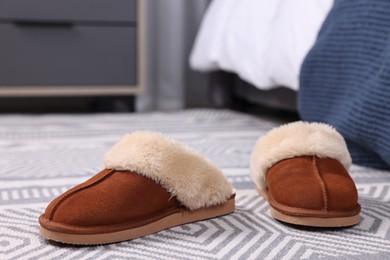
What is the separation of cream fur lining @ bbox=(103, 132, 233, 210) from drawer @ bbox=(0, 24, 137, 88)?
119 centimetres

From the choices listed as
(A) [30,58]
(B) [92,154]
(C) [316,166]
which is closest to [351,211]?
(C) [316,166]

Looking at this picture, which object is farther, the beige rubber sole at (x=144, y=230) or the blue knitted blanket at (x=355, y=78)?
the blue knitted blanket at (x=355, y=78)

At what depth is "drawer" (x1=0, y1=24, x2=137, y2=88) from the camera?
68.3 inches

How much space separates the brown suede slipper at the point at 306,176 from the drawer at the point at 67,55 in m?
1.14

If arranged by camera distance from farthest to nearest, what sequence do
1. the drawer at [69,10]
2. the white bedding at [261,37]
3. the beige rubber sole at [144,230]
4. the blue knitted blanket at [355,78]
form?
1. the drawer at [69,10]
2. the white bedding at [261,37]
3. the blue knitted blanket at [355,78]
4. the beige rubber sole at [144,230]

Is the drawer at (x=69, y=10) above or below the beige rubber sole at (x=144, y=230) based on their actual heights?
above

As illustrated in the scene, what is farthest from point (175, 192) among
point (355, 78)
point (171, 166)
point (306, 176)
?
point (355, 78)

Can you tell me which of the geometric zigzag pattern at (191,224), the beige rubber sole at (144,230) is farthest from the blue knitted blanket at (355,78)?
the beige rubber sole at (144,230)

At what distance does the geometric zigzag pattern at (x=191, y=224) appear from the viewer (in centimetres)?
55

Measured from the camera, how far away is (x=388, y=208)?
2.32ft

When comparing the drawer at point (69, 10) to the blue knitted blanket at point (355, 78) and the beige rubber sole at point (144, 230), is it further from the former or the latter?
the beige rubber sole at point (144, 230)

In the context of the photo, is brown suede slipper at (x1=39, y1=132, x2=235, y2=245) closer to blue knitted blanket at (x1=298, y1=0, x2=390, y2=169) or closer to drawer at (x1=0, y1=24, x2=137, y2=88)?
blue knitted blanket at (x1=298, y1=0, x2=390, y2=169)

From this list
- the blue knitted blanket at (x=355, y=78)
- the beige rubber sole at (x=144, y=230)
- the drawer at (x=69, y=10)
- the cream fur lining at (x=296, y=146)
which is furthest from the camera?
the drawer at (x=69, y=10)

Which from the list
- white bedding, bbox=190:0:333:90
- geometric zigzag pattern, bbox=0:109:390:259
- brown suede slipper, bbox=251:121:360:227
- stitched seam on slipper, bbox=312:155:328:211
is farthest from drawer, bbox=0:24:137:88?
stitched seam on slipper, bbox=312:155:328:211
